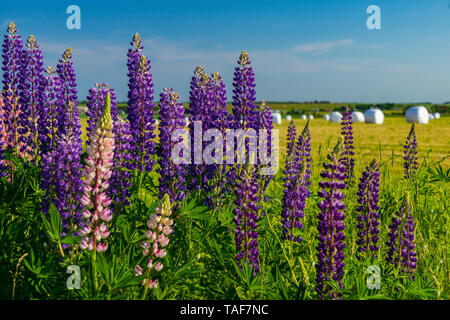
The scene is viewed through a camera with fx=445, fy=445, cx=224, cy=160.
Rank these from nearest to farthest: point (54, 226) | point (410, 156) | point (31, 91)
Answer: point (54, 226)
point (31, 91)
point (410, 156)

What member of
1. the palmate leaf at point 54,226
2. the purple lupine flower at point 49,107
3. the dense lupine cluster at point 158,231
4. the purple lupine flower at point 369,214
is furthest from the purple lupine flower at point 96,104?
the purple lupine flower at point 369,214

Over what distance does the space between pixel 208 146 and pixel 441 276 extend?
251 cm

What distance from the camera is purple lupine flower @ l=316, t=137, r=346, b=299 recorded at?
9.62 ft

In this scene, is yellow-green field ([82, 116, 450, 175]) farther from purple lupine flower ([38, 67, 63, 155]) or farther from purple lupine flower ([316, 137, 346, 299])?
purple lupine flower ([38, 67, 63, 155])

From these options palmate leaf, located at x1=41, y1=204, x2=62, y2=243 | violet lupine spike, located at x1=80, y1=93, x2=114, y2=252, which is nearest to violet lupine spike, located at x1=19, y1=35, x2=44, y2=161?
palmate leaf, located at x1=41, y1=204, x2=62, y2=243

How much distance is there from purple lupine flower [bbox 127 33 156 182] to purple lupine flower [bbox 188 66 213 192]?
414mm

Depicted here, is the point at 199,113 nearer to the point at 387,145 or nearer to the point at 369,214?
the point at 369,214

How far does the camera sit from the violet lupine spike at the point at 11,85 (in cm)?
541

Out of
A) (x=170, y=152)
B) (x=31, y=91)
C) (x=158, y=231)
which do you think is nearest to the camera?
(x=158, y=231)

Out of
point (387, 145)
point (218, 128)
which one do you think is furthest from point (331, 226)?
point (387, 145)

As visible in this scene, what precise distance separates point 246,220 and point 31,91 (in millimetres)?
3290

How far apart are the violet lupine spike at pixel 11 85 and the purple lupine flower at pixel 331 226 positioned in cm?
392

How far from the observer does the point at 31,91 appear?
5.21 meters
